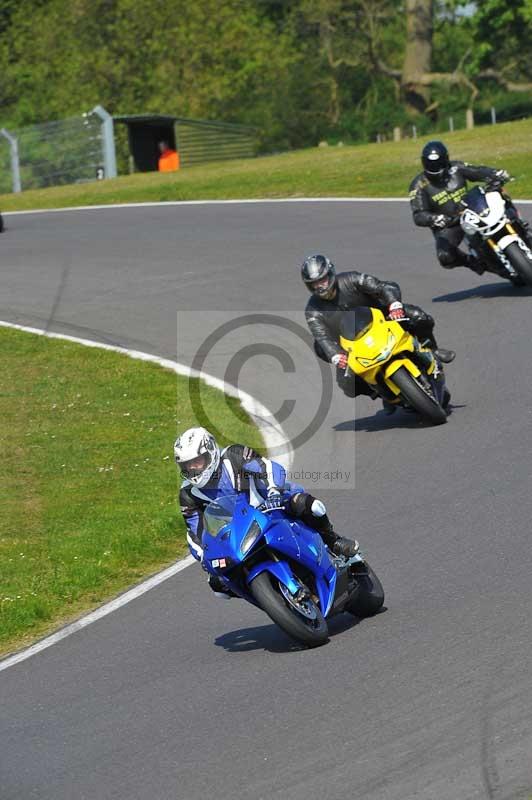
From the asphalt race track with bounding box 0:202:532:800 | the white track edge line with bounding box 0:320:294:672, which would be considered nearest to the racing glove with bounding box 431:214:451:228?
the asphalt race track with bounding box 0:202:532:800

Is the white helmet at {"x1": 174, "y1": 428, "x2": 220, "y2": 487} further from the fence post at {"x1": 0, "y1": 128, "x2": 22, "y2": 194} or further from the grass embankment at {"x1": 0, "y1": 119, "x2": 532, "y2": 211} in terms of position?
the fence post at {"x1": 0, "y1": 128, "x2": 22, "y2": 194}

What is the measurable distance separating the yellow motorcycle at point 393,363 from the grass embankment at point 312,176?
512 inches

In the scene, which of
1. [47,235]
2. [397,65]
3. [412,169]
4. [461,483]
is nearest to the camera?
[461,483]

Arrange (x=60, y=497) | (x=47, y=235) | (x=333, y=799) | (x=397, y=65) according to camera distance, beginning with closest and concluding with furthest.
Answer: (x=333, y=799) → (x=60, y=497) → (x=47, y=235) → (x=397, y=65)

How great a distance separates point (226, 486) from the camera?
7.73 m

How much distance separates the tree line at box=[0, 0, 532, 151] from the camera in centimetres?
6344

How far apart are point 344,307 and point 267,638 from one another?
5.26 metres

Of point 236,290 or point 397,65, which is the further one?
point 397,65

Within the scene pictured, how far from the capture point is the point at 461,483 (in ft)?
34.5

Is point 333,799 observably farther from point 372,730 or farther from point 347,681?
point 347,681

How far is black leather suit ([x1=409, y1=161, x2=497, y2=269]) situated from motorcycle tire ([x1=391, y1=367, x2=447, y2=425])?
4634mm

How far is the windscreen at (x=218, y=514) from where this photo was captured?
751 cm

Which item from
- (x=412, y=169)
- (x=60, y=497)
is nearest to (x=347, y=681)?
(x=60, y=497)

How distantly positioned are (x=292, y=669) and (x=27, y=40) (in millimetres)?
70016
